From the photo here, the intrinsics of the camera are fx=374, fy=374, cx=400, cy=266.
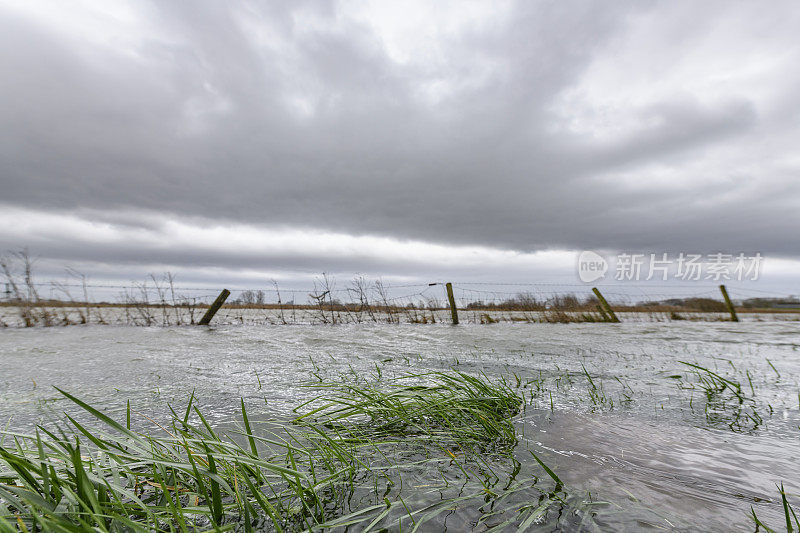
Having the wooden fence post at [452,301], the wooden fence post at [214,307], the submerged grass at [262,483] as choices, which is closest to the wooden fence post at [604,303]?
the wooden fence post at [452,301]

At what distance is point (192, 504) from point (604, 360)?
6.14 meters

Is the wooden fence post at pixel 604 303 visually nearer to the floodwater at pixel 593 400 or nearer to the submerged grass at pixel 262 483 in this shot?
the floodwater at pixel 593 400

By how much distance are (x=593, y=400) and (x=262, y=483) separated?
2884 mm

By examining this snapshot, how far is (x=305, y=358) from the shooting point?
591 cm

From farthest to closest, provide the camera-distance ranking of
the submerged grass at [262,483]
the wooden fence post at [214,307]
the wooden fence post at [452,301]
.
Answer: the wooden fence post at [452,301]
the wooden fence post at [214,307]
the submerged grass at [262,483]

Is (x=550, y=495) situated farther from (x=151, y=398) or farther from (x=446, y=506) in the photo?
(x=151, y=398)

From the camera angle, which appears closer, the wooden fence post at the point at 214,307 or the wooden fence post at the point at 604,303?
the wooden fence post at the point at 214,307

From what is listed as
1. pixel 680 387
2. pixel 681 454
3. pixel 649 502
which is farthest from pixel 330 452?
pixel 680 387

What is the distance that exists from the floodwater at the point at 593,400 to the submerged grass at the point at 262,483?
0.33 m

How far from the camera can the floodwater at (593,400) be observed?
181 cm

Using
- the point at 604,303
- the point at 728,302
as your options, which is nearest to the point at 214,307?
the point at 604,303

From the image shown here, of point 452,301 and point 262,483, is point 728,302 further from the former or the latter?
point 262,483

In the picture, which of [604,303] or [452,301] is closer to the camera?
[452,301]

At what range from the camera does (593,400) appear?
3312 mm
